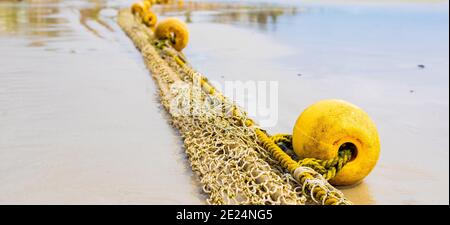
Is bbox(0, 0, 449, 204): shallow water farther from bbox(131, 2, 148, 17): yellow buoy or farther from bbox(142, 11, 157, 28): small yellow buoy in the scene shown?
bbox(131, 2, 148, 17): yellow buoy

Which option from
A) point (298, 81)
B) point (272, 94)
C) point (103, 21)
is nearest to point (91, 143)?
point (272, 94)

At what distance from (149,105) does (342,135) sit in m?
3.15

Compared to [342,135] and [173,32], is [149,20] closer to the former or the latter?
[173,32]

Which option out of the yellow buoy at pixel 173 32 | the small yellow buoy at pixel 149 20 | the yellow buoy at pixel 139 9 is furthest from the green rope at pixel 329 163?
the yellow buoy at pixel 139 9

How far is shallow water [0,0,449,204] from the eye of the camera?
12.6 ft

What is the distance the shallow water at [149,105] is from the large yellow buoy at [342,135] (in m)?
0.33

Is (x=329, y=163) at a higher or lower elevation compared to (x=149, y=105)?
higher

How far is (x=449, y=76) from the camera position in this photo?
9523 mm

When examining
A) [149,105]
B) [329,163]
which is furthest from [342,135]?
[149,105]

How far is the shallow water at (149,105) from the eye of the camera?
3854 mm

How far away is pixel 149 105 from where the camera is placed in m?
6.09

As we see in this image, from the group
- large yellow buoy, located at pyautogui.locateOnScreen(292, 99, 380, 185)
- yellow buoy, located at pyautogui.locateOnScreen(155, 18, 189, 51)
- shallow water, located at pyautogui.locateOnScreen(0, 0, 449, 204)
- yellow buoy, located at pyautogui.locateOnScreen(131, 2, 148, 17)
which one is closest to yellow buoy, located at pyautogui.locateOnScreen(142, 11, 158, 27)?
shallow water, located at pyautogui.locateOnScreen(0, 0, 449, 204)
